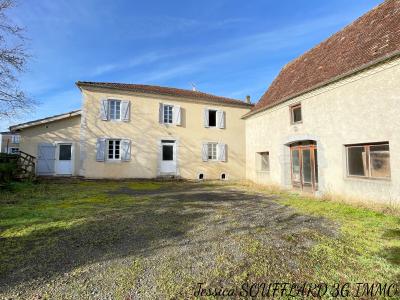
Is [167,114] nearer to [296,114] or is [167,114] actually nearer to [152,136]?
[152,136]

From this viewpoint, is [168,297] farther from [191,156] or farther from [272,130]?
[191,156]

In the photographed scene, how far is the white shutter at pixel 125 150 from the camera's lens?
1389 cm

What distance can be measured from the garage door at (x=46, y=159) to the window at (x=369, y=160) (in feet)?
47.4

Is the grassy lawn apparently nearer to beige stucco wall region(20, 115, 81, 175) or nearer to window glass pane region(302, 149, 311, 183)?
window glass pane region(302, 149, 311, 183)

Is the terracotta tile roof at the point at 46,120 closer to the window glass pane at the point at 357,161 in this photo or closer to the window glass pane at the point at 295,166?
the window glass pane at the point at 295,166

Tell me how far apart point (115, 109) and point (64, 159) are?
13.4ft

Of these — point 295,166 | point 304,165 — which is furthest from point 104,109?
point 304,165

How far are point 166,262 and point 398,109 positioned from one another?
6888 mm

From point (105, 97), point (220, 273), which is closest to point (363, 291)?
point (220, 273)

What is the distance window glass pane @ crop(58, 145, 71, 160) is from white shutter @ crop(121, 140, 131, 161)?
3.07 meters

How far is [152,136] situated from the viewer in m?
14.6

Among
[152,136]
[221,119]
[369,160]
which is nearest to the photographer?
[369,160]

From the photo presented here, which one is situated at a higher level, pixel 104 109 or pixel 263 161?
pixel 104 109

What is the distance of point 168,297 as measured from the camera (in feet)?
8.23
